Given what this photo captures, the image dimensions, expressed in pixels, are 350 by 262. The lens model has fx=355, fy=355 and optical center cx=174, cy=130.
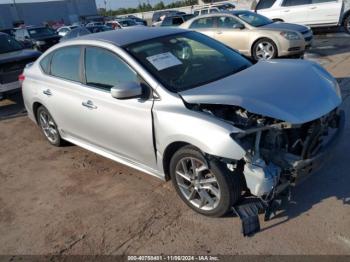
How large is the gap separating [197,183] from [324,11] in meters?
13.0

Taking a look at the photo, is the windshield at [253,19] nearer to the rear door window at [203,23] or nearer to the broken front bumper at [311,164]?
the rear door window at [203,23]

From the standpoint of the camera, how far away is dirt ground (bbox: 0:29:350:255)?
3160 millimetres

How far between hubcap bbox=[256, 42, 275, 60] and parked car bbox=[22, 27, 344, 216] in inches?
227

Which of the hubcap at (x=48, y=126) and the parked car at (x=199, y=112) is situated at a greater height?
the parked car at (x=199, y=112)

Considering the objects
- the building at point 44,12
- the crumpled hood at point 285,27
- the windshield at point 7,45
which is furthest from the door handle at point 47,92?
the building at point 44,12

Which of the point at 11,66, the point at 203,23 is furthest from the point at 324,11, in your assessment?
the point at 11,66

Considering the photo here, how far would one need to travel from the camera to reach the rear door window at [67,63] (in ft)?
15.1

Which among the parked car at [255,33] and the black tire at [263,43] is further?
the black tire at [263,43]

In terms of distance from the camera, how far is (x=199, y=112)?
3.29m

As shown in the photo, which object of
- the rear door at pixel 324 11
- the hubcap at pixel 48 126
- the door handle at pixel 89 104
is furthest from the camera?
the rear door at pixel 324 11

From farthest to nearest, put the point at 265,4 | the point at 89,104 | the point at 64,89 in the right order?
the point at 265,4 < the point at 64,89 < the point at 89,104

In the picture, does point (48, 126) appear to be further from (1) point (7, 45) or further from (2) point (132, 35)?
(1) point (7, 45)

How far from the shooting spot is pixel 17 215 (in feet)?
13.3

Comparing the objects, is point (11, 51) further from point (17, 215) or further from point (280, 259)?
point (280, 259)
